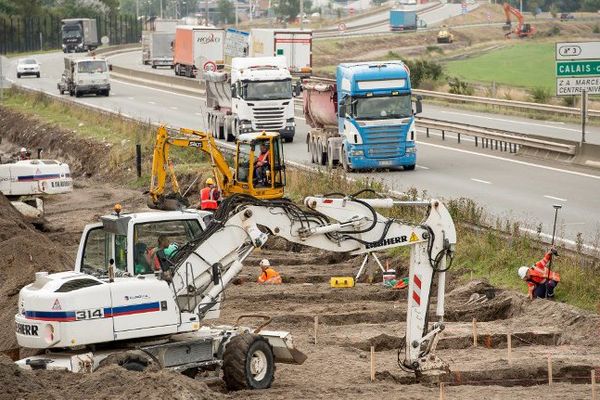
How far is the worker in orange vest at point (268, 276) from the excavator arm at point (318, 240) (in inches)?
372

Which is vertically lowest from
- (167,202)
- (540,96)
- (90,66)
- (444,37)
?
(444,37)

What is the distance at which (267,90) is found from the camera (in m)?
51.0

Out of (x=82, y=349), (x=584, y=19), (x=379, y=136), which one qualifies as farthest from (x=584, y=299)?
(x=584, y=19)

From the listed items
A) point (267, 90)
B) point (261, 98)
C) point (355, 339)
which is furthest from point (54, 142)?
point (355, 339)

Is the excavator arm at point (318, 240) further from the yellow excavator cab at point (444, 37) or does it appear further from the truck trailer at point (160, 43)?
the yellow excavator cab at point (444, 37)

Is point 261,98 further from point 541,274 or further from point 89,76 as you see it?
point 89,76

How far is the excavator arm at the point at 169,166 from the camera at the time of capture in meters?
35.2

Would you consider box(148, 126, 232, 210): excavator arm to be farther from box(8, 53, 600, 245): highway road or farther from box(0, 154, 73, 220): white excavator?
box(8, 53, 600, 245): highway road

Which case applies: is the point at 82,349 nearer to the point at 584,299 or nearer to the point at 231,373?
the point at 231,373

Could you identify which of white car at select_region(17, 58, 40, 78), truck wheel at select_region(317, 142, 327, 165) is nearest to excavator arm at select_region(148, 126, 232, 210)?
truck wheel at select_region(317, 142, 327, 165)

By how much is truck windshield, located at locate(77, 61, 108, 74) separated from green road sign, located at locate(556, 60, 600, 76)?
40843mm

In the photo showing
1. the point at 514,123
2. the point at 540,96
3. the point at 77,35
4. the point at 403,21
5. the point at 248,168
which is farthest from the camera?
the point at 403,21

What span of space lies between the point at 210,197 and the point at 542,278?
41.1 ft

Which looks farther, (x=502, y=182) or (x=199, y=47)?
(x=199, y=47)
